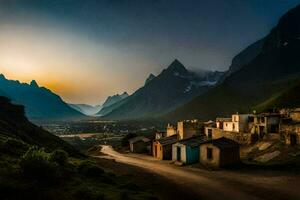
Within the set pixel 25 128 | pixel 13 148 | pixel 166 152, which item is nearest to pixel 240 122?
pixel 166 152

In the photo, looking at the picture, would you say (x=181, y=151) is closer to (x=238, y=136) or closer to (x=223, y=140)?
(x=223, y=140)

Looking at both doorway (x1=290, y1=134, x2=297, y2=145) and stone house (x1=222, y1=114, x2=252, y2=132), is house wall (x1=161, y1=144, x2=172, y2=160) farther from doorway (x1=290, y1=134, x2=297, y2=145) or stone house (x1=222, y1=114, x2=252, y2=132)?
doorway (x1=290, y1=134, x2=297, y2=145)

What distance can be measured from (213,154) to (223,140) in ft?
11.0

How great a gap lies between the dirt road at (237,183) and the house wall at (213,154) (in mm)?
3292

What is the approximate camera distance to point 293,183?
43312 mm

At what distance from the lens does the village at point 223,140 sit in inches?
2415

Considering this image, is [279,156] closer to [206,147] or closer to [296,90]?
[206,147]

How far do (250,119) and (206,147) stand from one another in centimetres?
3460

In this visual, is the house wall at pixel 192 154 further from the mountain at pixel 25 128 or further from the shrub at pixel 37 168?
the shrub at pixel 37 168

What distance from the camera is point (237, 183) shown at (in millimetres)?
44875

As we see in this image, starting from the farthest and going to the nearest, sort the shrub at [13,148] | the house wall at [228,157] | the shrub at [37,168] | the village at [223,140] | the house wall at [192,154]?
the house wall at [192,154] → the village at [223,140] → the house wall at [228,157] → the shrub at [13,148] → the shrub at [37,168]

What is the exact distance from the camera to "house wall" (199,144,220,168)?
198 feet

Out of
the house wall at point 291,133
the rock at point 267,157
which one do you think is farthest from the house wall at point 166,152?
the house wall at point 291,133

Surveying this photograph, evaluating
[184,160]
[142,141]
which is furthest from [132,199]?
[142,141]
